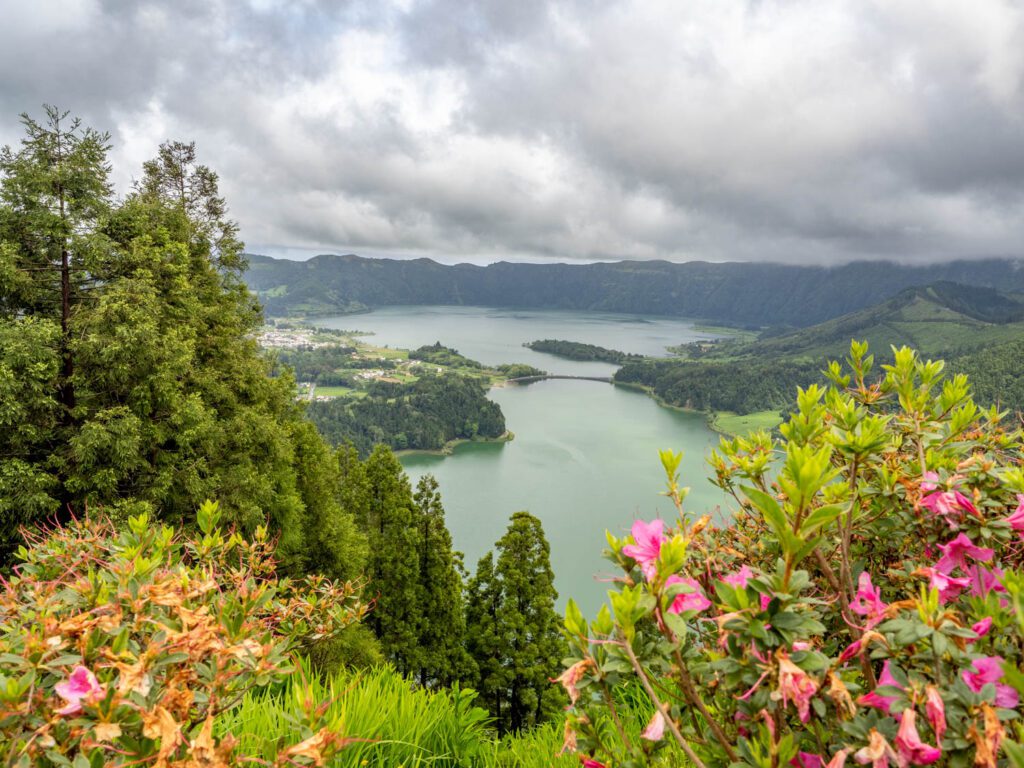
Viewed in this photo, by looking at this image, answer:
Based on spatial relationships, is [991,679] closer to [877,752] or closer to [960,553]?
[877,752]

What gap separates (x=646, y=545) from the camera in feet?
4.06

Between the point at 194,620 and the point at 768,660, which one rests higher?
the point at 768,660

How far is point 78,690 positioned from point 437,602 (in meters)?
11.1

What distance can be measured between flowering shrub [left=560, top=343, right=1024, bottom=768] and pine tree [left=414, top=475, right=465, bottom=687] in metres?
10.6

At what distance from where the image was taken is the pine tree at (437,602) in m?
10.7

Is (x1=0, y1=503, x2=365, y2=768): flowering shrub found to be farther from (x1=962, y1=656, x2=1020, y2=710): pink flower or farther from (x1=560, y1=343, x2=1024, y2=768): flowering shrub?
(x1=962, y1=656, x2=1020, y2=710): pink flower

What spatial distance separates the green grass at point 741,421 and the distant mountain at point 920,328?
29658mm

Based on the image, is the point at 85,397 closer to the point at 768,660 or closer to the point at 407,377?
the point at 768,660

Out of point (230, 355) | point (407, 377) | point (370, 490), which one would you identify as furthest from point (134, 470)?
point (407, 377)

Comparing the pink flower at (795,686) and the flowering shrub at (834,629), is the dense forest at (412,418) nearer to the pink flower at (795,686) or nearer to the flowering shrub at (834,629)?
the flowering shrub at (834,629)

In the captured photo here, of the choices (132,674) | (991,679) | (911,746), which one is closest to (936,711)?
(911,746)

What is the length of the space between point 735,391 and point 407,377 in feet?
164

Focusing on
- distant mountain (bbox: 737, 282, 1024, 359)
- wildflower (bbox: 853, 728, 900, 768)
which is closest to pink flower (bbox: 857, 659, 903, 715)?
wildflower (bbox: 853, 728, 900, 768)

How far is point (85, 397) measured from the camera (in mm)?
6621
